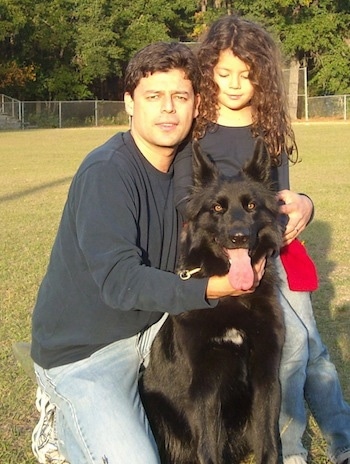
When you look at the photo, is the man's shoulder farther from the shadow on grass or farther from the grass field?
the shadow on grass

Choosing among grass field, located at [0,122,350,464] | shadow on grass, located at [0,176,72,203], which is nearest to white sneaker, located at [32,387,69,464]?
grass field, located at [0,122,350,464]

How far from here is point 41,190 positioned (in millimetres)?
13930

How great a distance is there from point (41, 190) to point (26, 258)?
6.14m

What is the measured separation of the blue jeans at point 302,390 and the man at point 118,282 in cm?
71

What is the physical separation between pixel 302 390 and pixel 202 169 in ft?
4.32

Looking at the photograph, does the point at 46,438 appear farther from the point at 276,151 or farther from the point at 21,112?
the point at 21,112

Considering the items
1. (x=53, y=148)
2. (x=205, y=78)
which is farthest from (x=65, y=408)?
(x=53, y=148)

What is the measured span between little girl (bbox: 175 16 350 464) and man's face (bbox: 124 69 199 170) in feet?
0.67

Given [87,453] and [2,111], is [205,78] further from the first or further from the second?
[2,111]

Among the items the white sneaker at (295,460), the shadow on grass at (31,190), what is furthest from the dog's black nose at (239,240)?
the shadow on grass at (31,190)

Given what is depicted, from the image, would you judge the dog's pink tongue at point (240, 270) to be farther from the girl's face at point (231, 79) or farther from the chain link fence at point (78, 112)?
the chain link fence at point (78, 112)

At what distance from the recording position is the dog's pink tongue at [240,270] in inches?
116

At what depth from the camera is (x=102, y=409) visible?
3.01 m

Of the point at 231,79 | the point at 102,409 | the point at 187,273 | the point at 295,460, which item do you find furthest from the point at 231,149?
the point at 295,460
